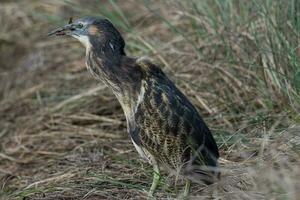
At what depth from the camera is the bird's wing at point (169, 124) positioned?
450 centimetres

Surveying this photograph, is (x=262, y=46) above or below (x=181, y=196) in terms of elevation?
above

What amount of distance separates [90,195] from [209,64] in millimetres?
1703

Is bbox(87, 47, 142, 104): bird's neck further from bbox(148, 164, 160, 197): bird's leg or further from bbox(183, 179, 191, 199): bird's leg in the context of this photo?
bbox(183, 179, 191, 199): bird's leg

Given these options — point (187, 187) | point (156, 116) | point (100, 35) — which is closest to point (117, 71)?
point (100, 35)

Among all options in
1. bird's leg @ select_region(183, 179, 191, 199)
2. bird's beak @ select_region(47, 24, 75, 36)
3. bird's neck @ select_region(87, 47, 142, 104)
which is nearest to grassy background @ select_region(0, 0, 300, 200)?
bird's leg @ select_region(183, 179, 191, 199)

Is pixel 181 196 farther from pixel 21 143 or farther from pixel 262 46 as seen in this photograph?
pixel 21 143

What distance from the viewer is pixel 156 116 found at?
4.54m

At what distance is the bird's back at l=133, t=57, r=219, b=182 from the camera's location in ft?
14.7

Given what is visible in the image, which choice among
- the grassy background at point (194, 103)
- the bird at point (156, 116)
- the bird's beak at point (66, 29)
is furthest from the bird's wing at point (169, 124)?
the bird's beak at point (66, 29)

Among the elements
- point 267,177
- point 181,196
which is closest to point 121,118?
point 181,196

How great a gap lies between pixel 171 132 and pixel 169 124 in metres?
0.04

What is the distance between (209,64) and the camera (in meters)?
6.12

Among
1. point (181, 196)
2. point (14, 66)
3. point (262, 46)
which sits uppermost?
point (262, 46)

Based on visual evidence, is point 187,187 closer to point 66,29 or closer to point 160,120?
point 160,120
